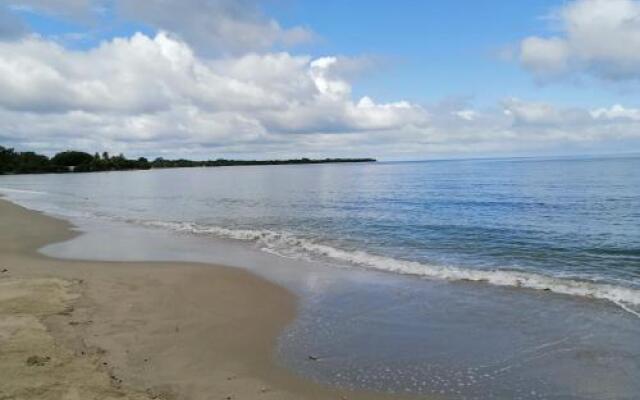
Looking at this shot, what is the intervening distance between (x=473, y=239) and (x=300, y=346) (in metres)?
14.2

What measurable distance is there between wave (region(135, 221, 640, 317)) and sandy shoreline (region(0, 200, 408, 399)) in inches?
163

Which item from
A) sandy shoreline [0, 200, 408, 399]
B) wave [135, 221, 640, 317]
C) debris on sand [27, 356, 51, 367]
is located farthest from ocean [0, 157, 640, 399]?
debris on sand [27, 356, 51, 367]

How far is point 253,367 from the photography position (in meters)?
7.77

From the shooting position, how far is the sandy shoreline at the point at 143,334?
22.1 ft

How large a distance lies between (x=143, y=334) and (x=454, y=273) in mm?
8786

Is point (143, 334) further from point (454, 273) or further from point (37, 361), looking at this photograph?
point (454, 273)

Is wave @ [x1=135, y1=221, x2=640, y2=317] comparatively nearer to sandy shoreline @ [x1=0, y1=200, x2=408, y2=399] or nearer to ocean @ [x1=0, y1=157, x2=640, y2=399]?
ocean @ [x1=0, y1=157, x2=640, y2=399]

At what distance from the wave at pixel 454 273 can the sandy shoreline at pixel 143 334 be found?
413cm

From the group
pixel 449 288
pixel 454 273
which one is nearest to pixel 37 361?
pixel 449 288

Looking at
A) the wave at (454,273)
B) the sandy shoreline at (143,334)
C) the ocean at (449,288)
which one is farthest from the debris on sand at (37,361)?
the wave at (454,273)

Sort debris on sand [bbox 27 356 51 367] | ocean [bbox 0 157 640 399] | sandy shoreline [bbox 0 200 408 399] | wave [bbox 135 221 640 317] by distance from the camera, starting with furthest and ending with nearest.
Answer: wave [bbox 135 221 640 317] < ocean [bbox 0 157 640 399] < debris on sand [bbox 27 356 51 367] < sandy shoreline [bbox 0 200 408 399]

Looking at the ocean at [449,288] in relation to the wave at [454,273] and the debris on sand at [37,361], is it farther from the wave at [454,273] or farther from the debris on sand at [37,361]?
the debris on sand at [37,361]

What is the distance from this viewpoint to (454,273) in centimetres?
1489

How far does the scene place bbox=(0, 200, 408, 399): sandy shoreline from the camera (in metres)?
6.75
